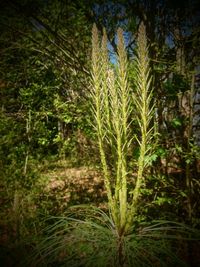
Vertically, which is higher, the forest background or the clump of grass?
the forest background

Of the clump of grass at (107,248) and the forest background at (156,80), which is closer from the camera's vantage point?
the clump of grass at (107,248)

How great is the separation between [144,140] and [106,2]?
2.82 m

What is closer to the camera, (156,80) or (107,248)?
(107,248)

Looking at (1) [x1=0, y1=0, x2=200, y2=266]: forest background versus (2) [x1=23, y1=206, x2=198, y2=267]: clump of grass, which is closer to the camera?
(2) [x1=23, y1=206, x2=198, y2=267]: clump of grass

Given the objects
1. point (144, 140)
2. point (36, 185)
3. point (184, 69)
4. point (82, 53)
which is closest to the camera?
point (144, 140)

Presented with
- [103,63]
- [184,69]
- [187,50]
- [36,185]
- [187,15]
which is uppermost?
[187,15]

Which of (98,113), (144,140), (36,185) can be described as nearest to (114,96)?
(98,113)

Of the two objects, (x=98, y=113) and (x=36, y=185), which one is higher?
(x=98, y=113)

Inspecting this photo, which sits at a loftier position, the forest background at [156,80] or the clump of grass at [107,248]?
the forest background at [156,80]

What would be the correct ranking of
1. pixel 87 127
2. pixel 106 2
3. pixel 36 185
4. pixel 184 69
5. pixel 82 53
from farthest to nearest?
pixel 36 185, pixel 82 53, pixel 87 127, pixel 106 2, pixel 184 69

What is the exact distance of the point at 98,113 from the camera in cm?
125

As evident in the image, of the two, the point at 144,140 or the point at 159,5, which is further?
the point at 159,5

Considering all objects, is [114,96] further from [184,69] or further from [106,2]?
[106,2]

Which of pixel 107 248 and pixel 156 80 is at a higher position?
pixel 156 80
